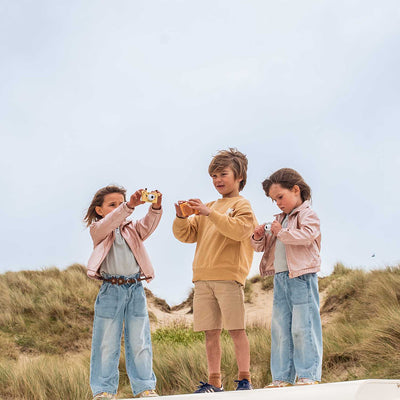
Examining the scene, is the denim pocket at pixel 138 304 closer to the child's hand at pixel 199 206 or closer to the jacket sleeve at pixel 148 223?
the jacket sleeve at pixel 148 223

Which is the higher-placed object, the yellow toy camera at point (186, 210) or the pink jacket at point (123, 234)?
the yellow toy camera at point (186, 210)

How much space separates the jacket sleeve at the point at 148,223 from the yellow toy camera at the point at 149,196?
0.15 m

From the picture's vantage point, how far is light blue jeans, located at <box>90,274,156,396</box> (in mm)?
4066

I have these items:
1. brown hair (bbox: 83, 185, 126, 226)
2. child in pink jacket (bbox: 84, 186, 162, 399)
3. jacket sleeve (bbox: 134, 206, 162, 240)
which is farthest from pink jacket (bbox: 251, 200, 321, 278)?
brown hair (bbox: 83, 185, 126, 226)

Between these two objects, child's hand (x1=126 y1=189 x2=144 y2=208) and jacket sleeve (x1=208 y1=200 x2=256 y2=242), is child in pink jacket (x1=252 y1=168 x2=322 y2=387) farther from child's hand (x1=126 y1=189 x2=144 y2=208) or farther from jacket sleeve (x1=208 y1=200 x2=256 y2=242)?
child's hand (x1=126 y1=189 x2=144 y2=208)

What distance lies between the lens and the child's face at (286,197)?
14.2 feet

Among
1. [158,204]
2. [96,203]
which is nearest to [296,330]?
[158,204]

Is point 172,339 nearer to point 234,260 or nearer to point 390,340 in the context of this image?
point 390,340

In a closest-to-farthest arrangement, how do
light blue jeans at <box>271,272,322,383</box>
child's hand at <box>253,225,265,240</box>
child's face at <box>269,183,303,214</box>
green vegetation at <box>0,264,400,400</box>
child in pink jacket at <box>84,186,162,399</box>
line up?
1. light blue jeans at <box>271,272,322,383</box>
2. child in pink jacket at <box>84,186,162,399</box>
3. child's hand at <box>253,225,265,240</box>
4. child's face at <box>269,183,303,214</box>
5. green vegetation at <box>0,264,400,400</box>

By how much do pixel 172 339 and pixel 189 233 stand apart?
5787 mm

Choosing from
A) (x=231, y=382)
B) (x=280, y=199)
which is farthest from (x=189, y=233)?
(x=231, y=382)

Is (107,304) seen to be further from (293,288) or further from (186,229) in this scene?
(293,288)

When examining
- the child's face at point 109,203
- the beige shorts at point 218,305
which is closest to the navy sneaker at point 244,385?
the beige shorts at point 218,305

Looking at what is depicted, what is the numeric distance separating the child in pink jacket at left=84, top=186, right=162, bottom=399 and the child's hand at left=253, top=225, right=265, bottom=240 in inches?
29.2
